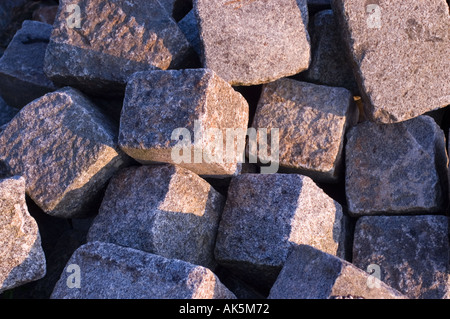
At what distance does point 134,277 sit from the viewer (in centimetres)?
195

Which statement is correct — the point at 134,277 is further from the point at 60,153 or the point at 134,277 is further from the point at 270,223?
the point at 60,153

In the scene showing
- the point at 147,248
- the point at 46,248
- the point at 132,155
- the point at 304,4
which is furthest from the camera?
the point at 46,248

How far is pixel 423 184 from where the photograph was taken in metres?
2.38

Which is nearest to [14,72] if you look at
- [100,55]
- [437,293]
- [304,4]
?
[100,55]

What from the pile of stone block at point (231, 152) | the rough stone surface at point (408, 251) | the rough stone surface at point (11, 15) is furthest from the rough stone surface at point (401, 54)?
the rough stone surface at point (11, 15)

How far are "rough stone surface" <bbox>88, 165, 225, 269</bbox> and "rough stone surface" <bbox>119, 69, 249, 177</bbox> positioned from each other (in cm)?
8

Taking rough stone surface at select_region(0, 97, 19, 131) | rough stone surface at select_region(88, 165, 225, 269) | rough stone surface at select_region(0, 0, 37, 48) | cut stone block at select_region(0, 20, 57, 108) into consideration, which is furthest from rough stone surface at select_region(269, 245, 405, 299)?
rough stone surface at select_region(0, 0, 37, 48)

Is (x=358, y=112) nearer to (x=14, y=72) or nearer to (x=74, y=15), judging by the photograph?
(x=74, y=15)

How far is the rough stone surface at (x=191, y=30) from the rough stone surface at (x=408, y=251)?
119 centimetres

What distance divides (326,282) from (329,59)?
1230mm

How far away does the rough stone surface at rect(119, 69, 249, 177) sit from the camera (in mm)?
2145

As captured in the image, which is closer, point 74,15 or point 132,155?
point 132,155

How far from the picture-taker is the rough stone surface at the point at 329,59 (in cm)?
263

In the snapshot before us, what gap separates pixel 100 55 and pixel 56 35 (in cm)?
25
